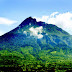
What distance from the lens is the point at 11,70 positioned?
160000 millimetres

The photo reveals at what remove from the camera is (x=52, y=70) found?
165750mm

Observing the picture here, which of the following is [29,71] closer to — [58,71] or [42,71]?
[42,71]

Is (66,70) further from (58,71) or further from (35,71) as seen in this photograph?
(35,71)

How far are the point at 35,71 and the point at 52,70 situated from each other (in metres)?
20.9

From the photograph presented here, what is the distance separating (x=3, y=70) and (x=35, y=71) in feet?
117

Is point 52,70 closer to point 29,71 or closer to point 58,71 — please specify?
point 58,71

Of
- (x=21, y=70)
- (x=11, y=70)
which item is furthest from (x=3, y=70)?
(x=21, y=70)

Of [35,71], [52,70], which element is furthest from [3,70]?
[52,70]

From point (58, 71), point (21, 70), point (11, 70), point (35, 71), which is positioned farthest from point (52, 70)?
point (11, 70)

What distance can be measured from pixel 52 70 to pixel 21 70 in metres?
35.3

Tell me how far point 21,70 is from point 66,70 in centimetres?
5167

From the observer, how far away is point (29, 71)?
517ft

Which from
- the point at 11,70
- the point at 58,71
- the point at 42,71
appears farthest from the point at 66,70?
the point at 11,70

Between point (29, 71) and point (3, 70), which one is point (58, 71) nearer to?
point (29, 71)
